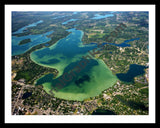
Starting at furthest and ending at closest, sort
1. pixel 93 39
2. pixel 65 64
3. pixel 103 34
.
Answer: pixel 103 34 < pixel 93 39 < pixel 65 64

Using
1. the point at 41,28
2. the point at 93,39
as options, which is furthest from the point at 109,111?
the point at 41,28

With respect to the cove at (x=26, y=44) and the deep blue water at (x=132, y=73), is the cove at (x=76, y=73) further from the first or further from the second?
the cove at (x=26, y=44)

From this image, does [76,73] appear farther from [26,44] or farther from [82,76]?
[26,44]

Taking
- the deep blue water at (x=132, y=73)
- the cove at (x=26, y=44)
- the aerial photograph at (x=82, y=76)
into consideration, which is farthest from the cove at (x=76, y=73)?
the cove at (x=26, y=44)

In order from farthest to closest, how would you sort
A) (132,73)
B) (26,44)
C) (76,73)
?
(26,44) → (76,73) → (132,73)

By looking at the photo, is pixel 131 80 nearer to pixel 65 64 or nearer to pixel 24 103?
pixel 65 64

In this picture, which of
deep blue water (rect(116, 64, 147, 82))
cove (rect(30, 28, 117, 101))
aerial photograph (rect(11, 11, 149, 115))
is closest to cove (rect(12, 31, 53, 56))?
aerial photograph (rect(11, 11, 149, 115))

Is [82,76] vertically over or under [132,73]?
under

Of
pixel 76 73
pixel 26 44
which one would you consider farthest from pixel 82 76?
pixel 26 44
